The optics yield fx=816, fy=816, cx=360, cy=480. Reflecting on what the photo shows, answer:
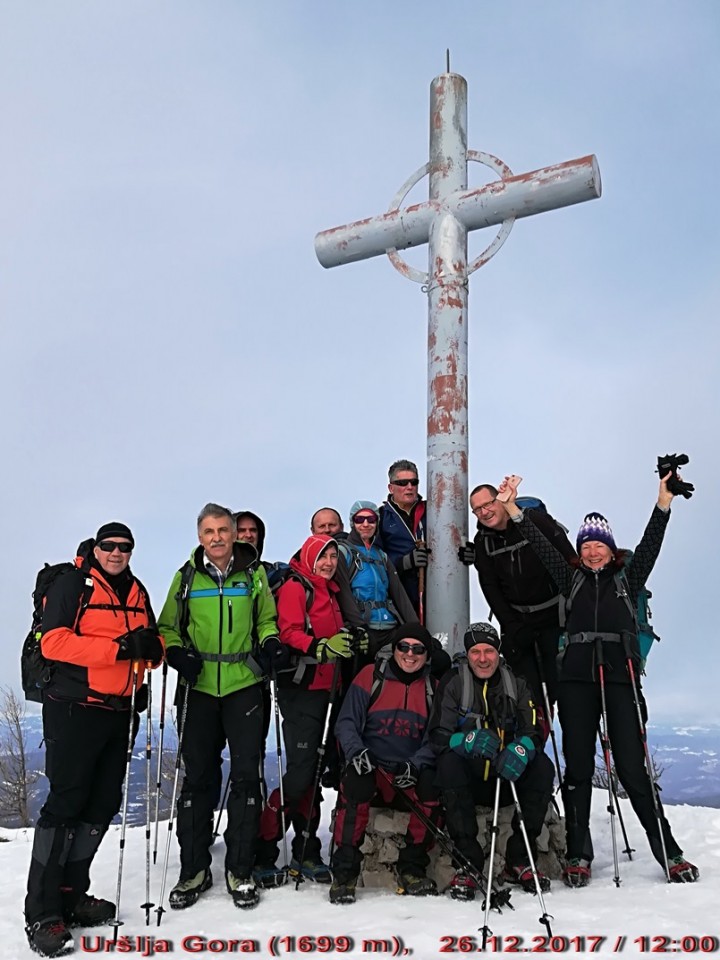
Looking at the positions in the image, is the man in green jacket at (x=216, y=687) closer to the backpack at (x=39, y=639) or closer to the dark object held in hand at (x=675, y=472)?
the backpack at (x=39, y=639)

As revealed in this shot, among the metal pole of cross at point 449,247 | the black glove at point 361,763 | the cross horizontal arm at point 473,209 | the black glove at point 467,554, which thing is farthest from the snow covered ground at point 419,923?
the cross horizontal arm at point 473,209

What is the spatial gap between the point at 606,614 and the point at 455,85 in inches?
210

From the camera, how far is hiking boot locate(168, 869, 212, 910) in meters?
5.33

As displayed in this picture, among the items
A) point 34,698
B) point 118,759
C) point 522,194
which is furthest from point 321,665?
point 522,194

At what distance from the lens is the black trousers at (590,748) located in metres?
5.80

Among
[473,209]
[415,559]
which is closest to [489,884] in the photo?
[415,559]

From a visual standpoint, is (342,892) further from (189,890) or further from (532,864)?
(532,864)

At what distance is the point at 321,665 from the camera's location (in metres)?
6.15

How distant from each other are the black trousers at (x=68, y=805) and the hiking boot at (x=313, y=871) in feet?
5.12

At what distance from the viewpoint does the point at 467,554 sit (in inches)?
272

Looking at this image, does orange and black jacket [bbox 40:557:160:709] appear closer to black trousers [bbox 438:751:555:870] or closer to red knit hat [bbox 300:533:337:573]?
red knit hat [bbox 300:533:337:573]

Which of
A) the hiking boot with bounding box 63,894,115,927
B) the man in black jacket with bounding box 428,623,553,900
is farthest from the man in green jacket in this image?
the man in black jacket with bounding box 428,623,553,900

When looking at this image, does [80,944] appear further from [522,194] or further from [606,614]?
[522,194]

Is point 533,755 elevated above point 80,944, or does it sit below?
above
